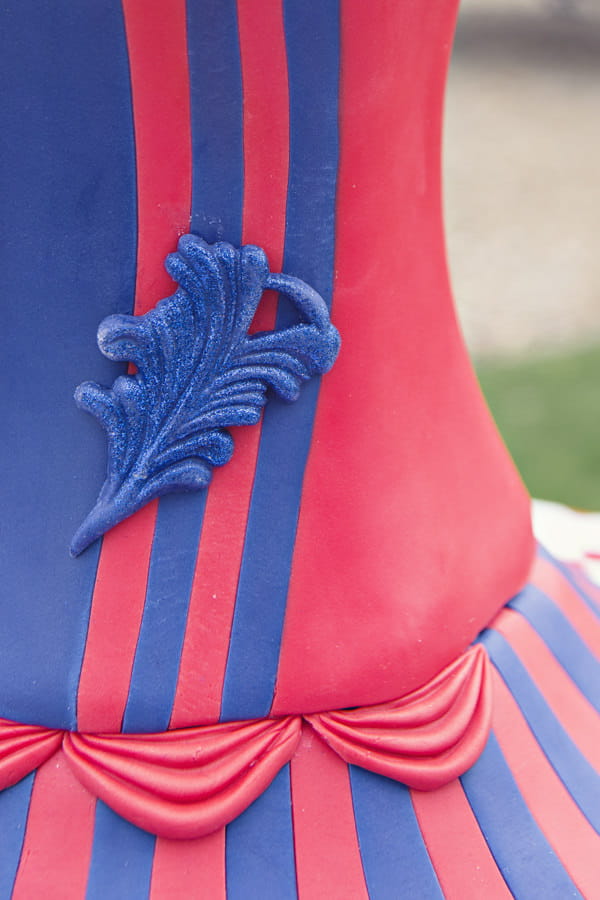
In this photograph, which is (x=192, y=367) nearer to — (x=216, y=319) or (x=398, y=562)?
(x=216, y=319)

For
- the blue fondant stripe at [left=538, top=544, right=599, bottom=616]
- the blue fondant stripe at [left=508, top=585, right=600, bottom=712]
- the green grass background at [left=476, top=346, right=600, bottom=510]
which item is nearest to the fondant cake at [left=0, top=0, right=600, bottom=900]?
the blue fondant stripe at [left=508, top=585, right=600, bottom=712]

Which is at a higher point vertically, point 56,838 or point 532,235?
point 56,838

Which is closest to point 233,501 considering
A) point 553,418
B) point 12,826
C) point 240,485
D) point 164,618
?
point 240,485

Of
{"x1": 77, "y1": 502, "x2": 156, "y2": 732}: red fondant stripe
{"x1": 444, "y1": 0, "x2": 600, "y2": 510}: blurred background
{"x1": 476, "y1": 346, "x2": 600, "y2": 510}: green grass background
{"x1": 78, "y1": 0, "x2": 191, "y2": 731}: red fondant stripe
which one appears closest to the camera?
{"x1": 78, "y1": 0, "x2": 191, "y2": 731}: red fondant stripe

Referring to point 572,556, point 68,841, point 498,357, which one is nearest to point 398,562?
point 68,841

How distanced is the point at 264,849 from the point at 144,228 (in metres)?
0.53

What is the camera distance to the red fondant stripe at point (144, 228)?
842mm

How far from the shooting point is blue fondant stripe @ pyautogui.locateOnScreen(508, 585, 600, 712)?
1.13m

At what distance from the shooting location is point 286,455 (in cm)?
95

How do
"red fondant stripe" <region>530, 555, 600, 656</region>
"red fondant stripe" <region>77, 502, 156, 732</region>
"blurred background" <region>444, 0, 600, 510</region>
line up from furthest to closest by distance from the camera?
"blurred background" <region>444, 0, 600, 510</region> < "red fondant stripe" <region>530, 555, 600, 656</region> < "red fondant stripe" <region>77, 502, 156, 732</region>

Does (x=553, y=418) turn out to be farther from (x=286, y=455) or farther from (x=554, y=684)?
(x=286, y=455)

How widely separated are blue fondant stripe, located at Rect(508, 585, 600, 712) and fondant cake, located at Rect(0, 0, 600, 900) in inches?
4.2

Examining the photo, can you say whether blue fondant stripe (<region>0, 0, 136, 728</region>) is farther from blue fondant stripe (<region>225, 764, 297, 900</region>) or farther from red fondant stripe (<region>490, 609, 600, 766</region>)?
red fondant stripe (<region>490, 609, 600, 766</region>)

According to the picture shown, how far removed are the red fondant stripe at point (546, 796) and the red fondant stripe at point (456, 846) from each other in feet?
0.21
